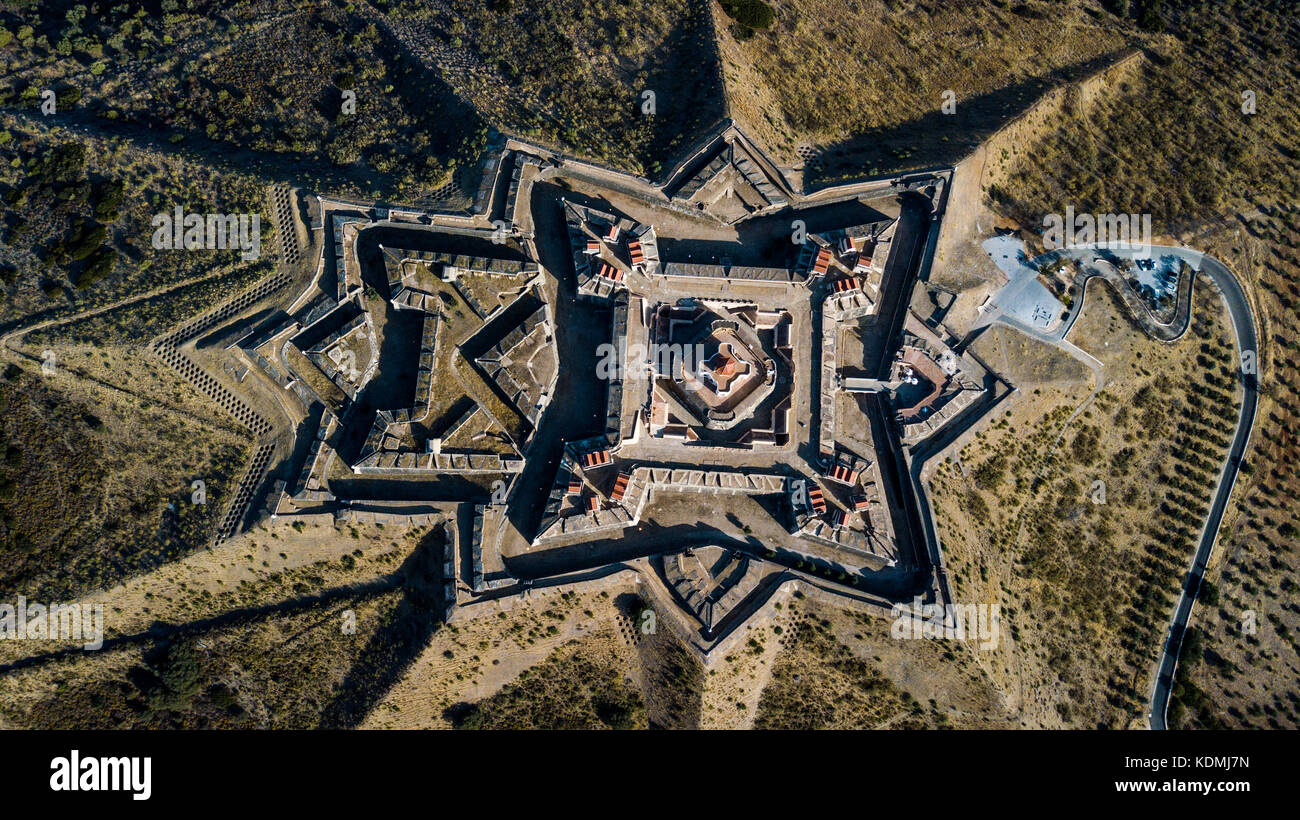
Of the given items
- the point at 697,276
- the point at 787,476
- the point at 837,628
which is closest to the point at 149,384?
the point at 697,276

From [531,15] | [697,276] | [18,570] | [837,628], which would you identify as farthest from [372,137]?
[837,628]

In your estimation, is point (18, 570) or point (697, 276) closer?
point (18, 570)

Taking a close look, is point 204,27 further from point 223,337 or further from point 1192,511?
point 1192,511

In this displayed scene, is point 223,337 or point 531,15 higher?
point 531,15

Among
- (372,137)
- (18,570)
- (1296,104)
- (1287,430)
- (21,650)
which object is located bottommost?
(21,650)

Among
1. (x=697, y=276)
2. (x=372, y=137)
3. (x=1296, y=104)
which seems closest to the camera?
(x=697, y=276)

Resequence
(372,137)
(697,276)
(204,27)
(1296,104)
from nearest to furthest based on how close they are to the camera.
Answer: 1. (697,276)
2. (372,137)
3. (204,27)
4. (1296,104)

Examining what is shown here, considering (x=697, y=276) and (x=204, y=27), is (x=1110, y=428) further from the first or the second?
(x=204, y=27)
